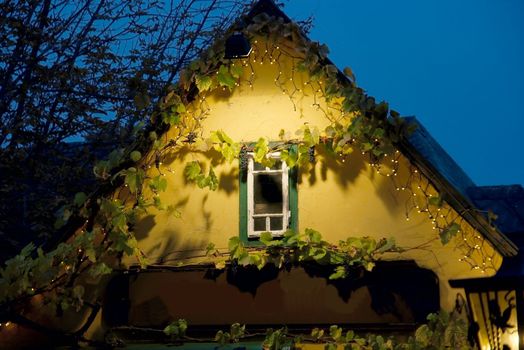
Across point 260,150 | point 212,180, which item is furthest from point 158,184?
point 260,150

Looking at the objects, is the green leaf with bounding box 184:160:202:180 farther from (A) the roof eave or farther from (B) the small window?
(A) the roof eave

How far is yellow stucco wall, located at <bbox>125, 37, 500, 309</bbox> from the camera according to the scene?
30.6 feet

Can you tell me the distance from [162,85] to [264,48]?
6.29 m

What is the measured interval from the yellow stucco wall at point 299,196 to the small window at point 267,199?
0.34 feet

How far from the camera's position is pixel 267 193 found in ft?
31.9

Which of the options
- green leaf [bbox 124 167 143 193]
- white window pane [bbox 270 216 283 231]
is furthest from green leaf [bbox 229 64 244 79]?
white window pane [bbox 270 216 283 231]

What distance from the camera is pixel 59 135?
14734 millimetres

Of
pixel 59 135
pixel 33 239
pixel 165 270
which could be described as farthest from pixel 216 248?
pixel 33 239

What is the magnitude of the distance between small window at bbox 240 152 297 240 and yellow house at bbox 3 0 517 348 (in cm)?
1

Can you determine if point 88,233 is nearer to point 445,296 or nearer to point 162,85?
point 445,296

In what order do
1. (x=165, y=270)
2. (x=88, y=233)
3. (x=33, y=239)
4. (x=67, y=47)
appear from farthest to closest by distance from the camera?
(x=33, y=239), (x=67, y=47), (x=165, y=270), (x=88, y=233)

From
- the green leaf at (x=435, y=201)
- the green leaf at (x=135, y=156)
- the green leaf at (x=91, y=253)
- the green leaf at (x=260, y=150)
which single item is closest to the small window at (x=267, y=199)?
the green leaf at (x=260, y=150)

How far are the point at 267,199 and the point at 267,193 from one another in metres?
0.07

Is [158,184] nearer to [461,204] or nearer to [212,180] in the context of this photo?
[212,180]
